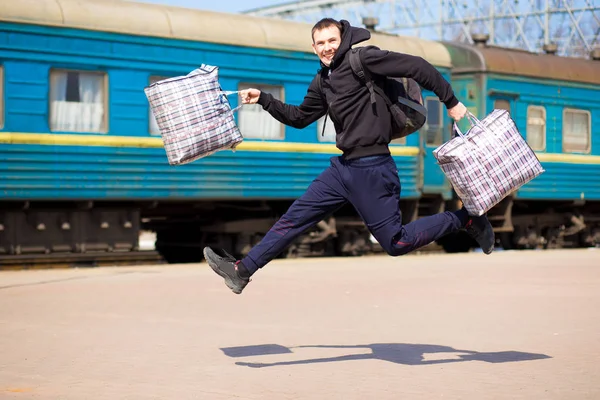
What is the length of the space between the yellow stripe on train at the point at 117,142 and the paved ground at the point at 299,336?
Result: 1.79 m

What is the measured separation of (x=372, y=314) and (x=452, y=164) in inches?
115

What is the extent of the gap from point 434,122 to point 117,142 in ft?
21.7

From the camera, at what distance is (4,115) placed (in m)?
14.6

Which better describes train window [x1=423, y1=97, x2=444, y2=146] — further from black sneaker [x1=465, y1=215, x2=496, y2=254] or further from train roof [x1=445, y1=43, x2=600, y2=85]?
black sneaker [x1=465, y1=215, x2=496, y2=254]

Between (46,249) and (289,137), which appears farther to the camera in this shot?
(289,137)

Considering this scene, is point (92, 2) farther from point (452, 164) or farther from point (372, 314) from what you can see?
point (452, 164)

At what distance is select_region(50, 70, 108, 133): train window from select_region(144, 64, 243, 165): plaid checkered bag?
7878mm

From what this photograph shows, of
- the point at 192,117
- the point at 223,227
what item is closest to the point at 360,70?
the point at 192,117

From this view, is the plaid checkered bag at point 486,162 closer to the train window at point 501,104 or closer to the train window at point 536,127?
the train window at point 501,104

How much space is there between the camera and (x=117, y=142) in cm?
1562

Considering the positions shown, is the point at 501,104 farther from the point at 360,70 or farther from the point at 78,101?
the point at 360,70

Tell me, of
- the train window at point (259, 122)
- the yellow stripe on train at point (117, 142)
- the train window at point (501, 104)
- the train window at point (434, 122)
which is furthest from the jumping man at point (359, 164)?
the train window at point (501, 104)

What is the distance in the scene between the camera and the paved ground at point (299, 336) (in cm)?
628

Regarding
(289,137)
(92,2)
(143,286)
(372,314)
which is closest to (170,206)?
(289,137)
